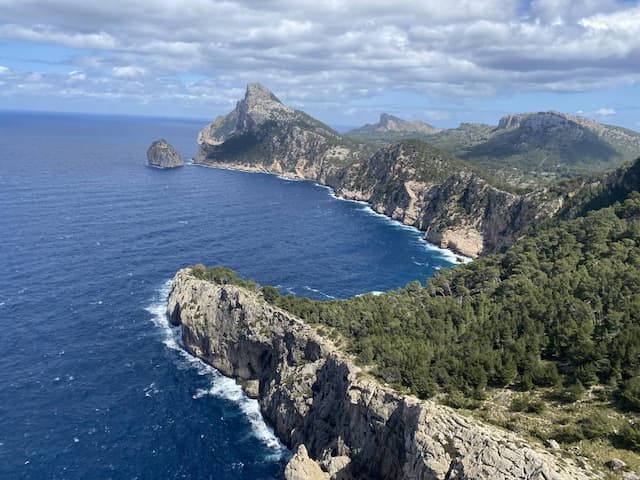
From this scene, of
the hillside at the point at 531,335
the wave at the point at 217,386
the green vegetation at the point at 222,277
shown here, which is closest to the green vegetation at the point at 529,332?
the hillside at the point at 531,335

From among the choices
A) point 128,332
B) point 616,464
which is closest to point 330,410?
point 616,464

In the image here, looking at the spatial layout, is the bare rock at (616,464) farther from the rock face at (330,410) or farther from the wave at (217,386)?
the wave at (217,386)

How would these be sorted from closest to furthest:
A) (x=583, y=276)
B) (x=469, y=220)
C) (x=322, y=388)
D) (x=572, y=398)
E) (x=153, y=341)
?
(x=572, y=398)
(x=322, y=388)
(x=583, y=276)
(x=153, y=341)
(x=469, y=220)

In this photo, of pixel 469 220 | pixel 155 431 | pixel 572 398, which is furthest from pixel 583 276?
pixel 469 220

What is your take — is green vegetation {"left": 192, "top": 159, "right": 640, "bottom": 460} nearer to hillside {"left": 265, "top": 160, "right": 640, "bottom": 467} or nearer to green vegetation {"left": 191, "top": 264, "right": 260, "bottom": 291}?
hillside {"left": 265, "top": 160, "right": 640, "bottom": 467}

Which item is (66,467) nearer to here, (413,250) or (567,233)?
(567,233)

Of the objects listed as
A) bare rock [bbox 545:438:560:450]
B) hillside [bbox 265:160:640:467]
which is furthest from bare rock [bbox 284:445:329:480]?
bare rock [bbox 545:438:560:450]
